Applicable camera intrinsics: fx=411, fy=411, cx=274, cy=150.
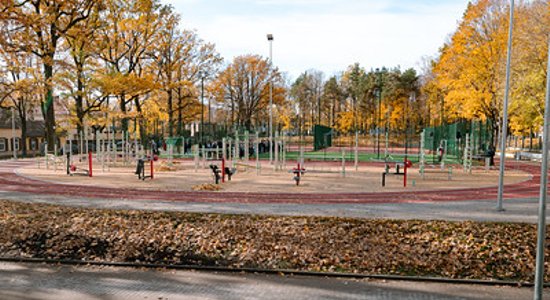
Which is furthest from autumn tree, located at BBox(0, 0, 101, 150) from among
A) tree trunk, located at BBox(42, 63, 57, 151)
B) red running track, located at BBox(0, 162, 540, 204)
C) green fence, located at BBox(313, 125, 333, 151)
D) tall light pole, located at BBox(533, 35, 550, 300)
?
green fence, located at BBox(313, 125, 333, 151)

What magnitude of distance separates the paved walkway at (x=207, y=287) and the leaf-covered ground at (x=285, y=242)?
612 mm

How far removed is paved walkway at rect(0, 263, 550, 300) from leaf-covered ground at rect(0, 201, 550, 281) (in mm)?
612

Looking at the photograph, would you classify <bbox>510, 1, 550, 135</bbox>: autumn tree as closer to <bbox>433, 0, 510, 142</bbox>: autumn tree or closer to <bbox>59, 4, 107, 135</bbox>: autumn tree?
<bbox>433, 0, 510, 142</bbox>: autumn tree

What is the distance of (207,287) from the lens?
8.08 m

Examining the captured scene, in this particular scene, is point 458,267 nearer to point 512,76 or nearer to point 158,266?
point 158,266

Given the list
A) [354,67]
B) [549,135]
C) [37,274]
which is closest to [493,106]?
[549,135]

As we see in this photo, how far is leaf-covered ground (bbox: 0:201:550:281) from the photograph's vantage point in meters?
9.10

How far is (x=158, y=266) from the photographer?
9164 millimetres

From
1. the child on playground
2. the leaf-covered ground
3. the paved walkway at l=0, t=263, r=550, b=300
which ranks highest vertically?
the child on playground

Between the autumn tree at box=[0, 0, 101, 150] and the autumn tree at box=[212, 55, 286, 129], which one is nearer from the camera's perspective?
the autumn tree at box=[0, 0, 101, 150]

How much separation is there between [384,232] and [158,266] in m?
5.65

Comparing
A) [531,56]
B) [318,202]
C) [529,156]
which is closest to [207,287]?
[318,202]

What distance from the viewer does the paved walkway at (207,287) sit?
762 centimetres

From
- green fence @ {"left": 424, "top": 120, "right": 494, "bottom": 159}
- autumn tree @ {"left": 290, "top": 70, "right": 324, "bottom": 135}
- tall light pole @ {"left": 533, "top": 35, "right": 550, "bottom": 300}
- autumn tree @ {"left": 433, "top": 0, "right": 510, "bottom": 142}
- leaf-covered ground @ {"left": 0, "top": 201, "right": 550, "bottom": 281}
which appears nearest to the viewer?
tall light pole @ {"left": 533, "top": 35, "right": 550, "bottom": 300}
